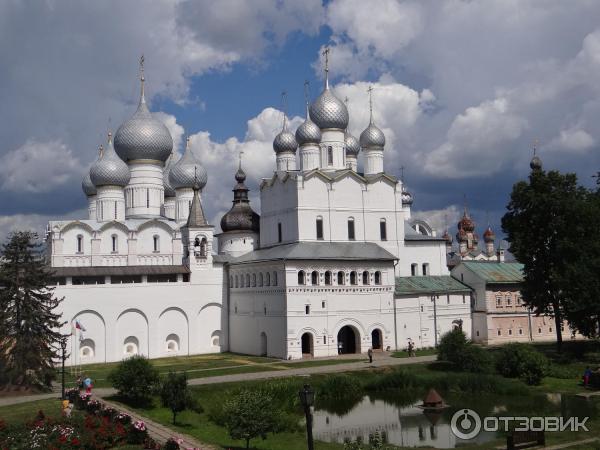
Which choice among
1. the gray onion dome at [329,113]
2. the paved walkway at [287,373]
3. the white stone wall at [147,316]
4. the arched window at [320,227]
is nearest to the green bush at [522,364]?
the paved walkway at [287,373]

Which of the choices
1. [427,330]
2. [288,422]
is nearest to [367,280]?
[427,330]

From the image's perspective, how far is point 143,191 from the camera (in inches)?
1853

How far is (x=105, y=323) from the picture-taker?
1583 inches

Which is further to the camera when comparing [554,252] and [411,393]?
[554,252]

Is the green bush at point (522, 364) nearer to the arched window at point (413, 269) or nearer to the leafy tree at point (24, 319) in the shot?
the arched window at point (413, 269)

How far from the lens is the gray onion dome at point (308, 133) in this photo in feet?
143

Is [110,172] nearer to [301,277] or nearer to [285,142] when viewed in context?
[285,142]

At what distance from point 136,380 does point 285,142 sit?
24.8 metres

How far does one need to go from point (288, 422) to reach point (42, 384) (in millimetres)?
11652

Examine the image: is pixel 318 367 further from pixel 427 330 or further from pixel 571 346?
pixel 571 346

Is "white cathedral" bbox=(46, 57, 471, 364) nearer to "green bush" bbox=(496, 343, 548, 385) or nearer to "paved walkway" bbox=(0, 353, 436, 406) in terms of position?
"paved walkway" bbox=(0, 353, 436, 406)

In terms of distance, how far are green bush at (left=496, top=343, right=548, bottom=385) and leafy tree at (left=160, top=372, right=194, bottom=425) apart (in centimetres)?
1416

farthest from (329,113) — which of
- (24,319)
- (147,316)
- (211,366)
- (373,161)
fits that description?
(24,319)

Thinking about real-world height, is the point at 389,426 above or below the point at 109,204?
below
